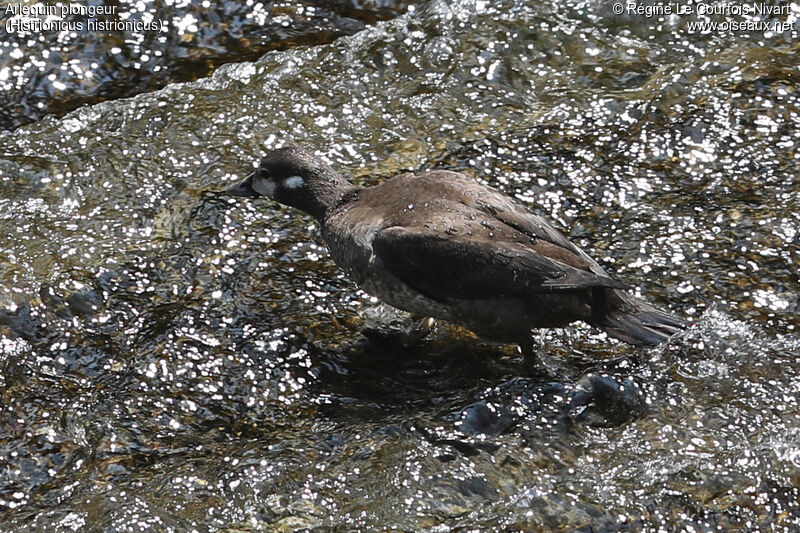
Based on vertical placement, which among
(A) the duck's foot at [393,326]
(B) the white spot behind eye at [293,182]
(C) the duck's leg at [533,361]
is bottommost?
(A) the duck's foot at [393,326]

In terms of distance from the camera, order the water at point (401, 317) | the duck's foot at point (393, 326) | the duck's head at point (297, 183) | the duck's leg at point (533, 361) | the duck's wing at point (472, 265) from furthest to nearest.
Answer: the duck's head at point (297, 183) < the duck's foot at point (393, 326) < the duck's leg at point (533, 361) < the duck's wing at point (472, 265) < the water at point (401, 317)

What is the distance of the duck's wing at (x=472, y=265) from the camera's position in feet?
16.2

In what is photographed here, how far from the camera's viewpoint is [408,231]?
5070mm

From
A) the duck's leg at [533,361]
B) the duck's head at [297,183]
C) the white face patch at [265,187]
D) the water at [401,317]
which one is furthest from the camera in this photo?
the white face patch at [265,187]

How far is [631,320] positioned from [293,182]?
2.24 metres

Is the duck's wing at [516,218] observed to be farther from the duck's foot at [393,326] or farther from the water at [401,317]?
the duck's foot at [393,326]

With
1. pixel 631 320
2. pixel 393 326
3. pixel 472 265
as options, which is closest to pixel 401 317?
pixel 393 326

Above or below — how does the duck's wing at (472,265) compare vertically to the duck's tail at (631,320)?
above

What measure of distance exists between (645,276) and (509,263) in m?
1.02

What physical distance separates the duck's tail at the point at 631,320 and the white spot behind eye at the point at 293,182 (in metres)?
2.00

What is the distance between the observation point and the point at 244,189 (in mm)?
6234

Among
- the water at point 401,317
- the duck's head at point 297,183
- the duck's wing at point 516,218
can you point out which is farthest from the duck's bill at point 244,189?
the duck's wing at point 516,218

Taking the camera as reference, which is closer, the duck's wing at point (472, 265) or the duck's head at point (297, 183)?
the duck's wing at point (472, 265)

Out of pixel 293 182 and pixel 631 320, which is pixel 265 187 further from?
pixel 631 320
